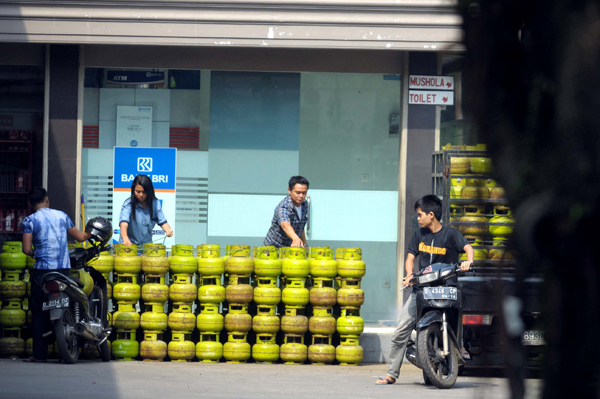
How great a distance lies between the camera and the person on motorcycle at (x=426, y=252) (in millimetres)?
7832

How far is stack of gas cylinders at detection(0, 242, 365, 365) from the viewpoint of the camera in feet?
29.1

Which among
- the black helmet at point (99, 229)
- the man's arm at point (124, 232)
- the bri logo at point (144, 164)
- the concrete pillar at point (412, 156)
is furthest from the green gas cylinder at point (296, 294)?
the bri logo at point (144, 164)

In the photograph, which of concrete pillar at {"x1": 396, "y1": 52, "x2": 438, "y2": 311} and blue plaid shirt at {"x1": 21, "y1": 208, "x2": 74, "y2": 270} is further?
concrete pillar at {"x1": 396, "y1": 52, "x2": 438, "y2": 311}

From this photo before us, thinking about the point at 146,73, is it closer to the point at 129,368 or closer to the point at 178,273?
the point at 178,273

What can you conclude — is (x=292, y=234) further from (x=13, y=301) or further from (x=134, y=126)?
(x=134, y=126)

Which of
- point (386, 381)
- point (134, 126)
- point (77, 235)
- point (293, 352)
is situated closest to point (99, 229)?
point (77, 235)

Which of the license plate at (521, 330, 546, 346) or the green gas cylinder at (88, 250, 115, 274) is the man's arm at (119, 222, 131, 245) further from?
the license plate at (521, 330, 546, 346)

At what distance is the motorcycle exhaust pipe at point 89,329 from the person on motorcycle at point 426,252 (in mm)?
3088

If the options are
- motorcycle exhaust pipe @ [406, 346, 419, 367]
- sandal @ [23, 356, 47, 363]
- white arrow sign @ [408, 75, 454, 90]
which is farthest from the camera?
white arrow sign @ [408, 75, 454, 90]

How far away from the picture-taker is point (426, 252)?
26.3ft

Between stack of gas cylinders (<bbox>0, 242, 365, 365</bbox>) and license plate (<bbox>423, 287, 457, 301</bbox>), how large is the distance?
1.47m

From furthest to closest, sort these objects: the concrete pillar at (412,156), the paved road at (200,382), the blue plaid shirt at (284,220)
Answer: the concrete pillar at (412,156) < the blue plaid shirt at (284,220) < the paved road at (200,382)

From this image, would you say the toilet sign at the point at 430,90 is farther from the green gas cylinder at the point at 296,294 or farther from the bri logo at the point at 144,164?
the bri logo at the point at 144,164

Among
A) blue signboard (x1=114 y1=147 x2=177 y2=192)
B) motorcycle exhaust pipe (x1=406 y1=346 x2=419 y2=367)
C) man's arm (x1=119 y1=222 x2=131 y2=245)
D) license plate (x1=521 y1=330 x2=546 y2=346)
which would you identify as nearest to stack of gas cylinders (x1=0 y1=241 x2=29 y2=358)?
man's arm (x1=119 y1=222 x2=131 y2=245)
